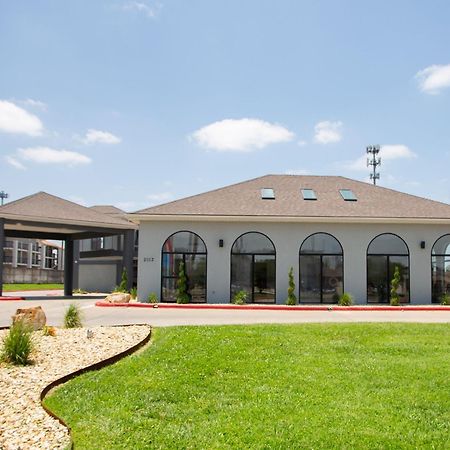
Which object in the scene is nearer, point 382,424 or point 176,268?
point 382,424

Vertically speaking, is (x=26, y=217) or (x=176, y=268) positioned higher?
(x=26, y=217)

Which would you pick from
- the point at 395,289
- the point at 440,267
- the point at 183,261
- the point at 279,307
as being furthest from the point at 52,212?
the point at 440,267

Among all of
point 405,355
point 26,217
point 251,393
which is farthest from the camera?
point 26,217

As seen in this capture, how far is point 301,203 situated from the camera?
76.5 feet

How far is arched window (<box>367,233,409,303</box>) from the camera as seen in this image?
2248cm

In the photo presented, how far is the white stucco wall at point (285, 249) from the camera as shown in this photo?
2227 centimetres

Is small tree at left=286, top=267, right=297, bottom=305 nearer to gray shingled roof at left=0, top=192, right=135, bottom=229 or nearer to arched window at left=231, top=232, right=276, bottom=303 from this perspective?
arched window at left=231, top=232, right=276, bottom=303

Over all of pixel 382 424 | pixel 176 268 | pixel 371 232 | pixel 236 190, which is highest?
pixel 236 190

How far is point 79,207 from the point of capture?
28.4 meters

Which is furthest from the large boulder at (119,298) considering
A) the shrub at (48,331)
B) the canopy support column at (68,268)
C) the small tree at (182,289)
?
the shrub at (48,331)

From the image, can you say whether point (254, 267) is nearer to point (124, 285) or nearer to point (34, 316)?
point (124, 285)

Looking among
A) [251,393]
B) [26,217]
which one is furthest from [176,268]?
[251,393]

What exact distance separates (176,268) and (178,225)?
1919mm

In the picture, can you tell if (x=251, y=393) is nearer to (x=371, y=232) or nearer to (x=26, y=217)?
(x=371, y=232)
